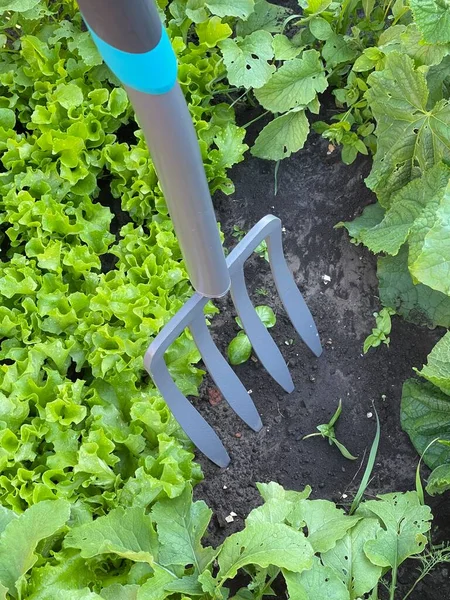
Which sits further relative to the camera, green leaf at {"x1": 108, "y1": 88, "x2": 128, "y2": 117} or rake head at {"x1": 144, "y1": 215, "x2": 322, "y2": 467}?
green leaf at {"x1": 108, "y1": 88, "x2": 128, "y2": 117}

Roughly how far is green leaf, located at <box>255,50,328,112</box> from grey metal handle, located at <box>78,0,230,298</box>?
2.83 ft

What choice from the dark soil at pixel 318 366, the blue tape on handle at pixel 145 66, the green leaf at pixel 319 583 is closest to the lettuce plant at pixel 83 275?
the dark soil at pixel 318 366

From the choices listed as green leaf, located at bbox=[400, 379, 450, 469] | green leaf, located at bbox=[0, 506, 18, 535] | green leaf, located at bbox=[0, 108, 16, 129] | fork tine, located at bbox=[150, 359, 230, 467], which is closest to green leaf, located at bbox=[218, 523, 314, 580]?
fork tine, located at bbox=[150, 359, 230, 467]

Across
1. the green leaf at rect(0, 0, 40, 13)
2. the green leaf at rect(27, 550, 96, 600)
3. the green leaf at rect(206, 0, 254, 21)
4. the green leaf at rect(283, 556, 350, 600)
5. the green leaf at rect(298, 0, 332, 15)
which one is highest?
the green leaf at rect(0, 0, 40, 13)

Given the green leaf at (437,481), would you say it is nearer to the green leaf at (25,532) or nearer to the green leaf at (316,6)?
the green leaf at (25,532)

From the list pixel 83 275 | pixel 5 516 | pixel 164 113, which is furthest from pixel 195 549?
pixel 164 113

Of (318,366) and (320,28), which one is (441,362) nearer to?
(318,366)

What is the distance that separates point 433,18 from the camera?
5.25 ft

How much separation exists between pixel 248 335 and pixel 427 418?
53cm

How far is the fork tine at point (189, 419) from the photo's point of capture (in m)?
1.63

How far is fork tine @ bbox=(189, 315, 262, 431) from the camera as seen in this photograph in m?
1.67

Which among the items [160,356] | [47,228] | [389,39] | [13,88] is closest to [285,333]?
[160,356]

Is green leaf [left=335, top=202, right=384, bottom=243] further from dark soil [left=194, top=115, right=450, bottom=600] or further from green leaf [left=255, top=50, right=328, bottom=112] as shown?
green leaf [left=255, top=50, right=328, bottom=112]

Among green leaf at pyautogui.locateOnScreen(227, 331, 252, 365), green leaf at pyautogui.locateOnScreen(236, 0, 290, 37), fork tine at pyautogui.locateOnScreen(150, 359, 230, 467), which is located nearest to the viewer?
fork tine at pyautogui.locateOnScreen(150, 359, 230, 467)
